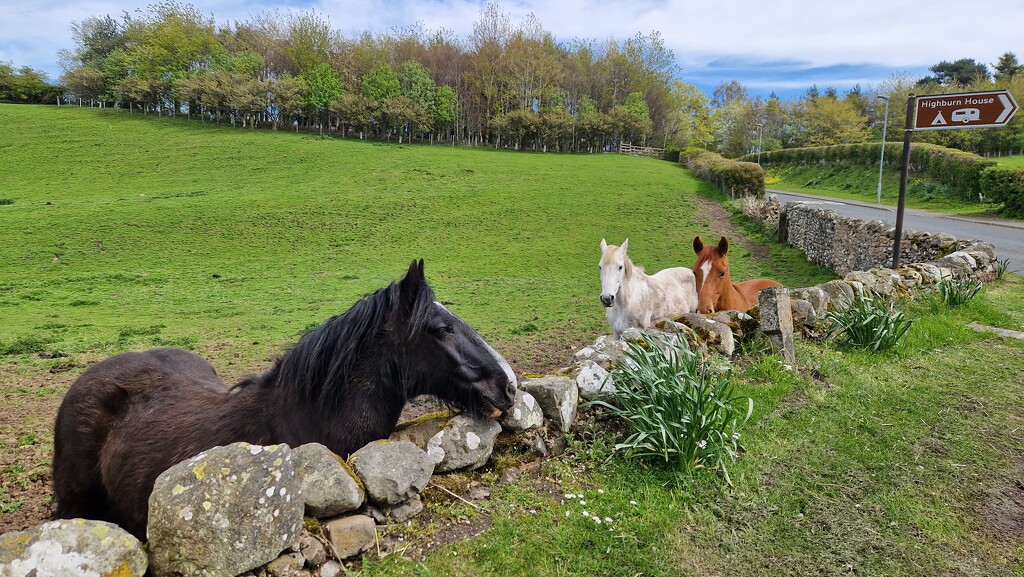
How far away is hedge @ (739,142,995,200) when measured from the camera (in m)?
24.5

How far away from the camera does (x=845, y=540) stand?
103 inches

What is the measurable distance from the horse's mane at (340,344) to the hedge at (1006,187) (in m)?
27.1

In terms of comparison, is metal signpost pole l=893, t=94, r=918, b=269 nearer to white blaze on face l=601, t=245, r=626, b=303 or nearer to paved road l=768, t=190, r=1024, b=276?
paved road l=768, t=190, r=1024, b=276

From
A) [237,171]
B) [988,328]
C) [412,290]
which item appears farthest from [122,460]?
[237,171]

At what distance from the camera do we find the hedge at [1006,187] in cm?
1988

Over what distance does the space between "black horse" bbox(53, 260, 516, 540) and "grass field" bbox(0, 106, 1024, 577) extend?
0.66 meters

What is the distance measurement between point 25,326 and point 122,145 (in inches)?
1172

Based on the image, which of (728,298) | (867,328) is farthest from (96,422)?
(728,298)

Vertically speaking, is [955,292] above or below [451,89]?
below

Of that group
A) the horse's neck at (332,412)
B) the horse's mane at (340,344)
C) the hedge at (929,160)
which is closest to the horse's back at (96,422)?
the horse's neck at (332,412)

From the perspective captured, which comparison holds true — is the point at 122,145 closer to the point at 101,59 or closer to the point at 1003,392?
the point at 101,59

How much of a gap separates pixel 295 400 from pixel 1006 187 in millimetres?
28714

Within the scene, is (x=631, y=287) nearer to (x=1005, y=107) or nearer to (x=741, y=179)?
(x=1005, y=107)

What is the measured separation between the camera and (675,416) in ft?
11.1
